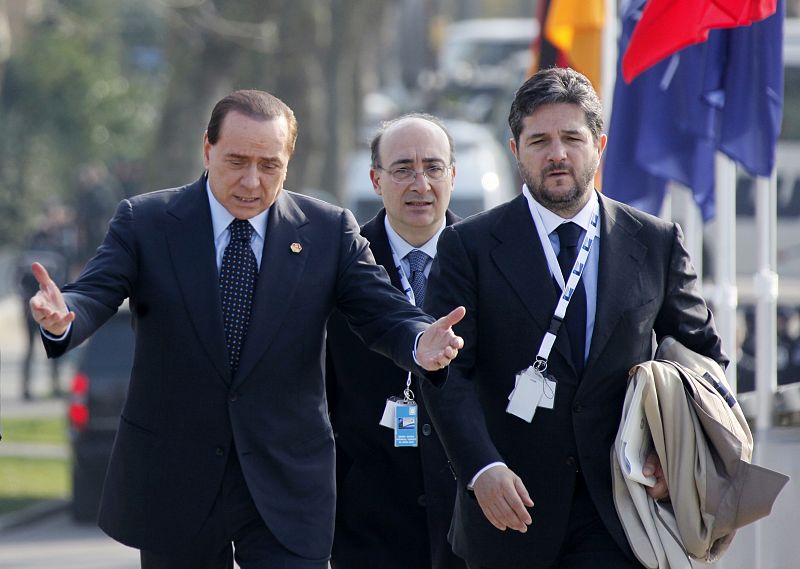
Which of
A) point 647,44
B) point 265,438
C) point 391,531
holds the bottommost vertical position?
point 391,531

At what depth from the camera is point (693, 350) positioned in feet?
16.6

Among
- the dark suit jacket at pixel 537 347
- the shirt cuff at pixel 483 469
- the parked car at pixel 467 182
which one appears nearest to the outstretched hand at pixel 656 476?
the dark suit jacket at pixel 537 347

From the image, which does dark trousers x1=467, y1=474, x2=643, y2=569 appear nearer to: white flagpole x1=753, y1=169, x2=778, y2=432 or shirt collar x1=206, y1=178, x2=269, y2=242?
shirt collar x1=206, y1=178, x2=269, y2=242

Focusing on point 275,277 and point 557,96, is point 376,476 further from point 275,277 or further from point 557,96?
point 557,96

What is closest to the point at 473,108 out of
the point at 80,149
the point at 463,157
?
the point at 463,157

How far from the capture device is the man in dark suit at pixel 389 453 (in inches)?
228

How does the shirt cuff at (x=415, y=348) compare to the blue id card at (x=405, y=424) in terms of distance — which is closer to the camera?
the shirt cuff at (x=415, y=348)

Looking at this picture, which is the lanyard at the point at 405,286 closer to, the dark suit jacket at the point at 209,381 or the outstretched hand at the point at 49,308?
the dark suit jacket at the point at 209,381

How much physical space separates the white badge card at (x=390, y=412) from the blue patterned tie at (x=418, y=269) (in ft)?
1.52

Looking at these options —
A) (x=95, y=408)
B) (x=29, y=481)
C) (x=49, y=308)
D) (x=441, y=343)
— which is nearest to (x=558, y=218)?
(x=441, y=343)

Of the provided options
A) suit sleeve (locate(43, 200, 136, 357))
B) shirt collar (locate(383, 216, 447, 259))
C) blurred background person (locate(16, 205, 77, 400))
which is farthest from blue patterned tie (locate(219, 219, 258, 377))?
blurred background person (locate(16, 205, 77, 400))

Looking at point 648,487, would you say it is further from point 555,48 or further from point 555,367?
point 555,48

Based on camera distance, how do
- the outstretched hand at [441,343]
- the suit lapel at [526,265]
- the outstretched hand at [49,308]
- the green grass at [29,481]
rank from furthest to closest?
the green grass at [29,481], the suit lapel at [526,265], the outstretched hand at [441,343], the outstretched hand at [49,308]

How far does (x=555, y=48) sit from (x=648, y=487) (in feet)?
24.0
